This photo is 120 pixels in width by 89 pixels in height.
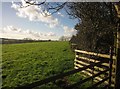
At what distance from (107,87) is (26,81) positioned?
14.7 feet

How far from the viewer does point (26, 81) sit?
41.1 feet

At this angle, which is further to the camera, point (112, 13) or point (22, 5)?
point (112, 13)

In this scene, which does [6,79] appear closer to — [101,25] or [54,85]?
[54,85]

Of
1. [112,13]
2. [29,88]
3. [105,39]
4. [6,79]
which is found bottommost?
[6,79]

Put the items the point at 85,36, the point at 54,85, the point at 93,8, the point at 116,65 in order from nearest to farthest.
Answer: the point at 116,65 < the point at 54,85 < the point at 93,8 < the point at 85,36

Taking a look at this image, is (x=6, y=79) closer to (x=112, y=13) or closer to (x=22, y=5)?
(x=22, y=5)

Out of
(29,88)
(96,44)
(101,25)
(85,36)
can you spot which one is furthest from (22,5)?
(85,36)

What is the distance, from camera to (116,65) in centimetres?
989

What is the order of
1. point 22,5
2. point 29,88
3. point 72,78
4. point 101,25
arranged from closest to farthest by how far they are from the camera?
point 29,88 → point 22,5 → point 72,78 → point 101,25

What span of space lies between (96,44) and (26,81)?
6.91 m

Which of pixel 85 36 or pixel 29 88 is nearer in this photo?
pixel 29 88

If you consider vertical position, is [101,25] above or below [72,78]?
above

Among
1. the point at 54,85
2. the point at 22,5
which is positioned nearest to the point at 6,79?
the point at 54,85

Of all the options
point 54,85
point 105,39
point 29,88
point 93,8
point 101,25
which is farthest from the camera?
point 105,39
